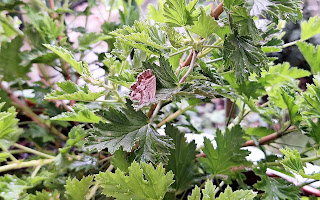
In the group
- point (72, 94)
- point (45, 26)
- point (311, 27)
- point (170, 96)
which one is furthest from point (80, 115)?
point (311, 27)

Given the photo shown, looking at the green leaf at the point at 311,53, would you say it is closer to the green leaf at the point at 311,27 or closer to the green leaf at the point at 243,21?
the green leaf at the point at 311,27

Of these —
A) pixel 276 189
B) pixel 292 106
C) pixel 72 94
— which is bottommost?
pixel 276 189

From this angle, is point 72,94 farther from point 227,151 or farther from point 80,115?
point 227,151

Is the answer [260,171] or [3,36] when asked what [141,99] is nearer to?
[260,171]

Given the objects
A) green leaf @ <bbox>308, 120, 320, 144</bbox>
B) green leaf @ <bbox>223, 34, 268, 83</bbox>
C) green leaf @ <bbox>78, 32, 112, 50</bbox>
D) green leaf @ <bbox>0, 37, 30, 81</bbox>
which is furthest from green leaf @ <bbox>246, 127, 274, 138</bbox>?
green leaf @ <bbox>0, 37, 30, 81</bbox>

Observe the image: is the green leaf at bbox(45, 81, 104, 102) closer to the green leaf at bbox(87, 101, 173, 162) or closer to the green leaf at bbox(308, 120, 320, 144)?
the green leaf at bbox(87, 101, 173, 162)

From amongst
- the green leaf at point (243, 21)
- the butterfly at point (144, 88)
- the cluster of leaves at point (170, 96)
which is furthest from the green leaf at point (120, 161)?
the green leaf at point (243, 21)
